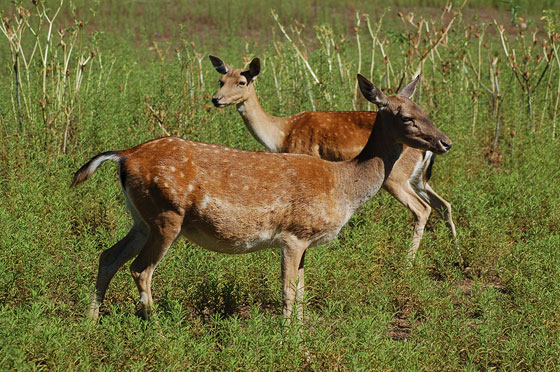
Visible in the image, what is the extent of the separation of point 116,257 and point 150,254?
0.35 meters

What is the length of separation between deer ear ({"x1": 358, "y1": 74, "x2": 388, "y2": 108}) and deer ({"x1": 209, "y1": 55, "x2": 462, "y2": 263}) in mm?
1747

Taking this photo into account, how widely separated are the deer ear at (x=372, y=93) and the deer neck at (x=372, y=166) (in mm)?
105

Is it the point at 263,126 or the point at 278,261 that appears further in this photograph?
the point at 263,126

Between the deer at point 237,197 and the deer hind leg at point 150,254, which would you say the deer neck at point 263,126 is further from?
the deer hind leg at point 150,254

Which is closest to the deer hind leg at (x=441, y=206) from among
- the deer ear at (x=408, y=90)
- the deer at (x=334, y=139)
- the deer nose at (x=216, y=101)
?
the deer at (x=334, y=139)

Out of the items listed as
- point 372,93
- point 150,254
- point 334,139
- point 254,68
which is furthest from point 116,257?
point 254,68

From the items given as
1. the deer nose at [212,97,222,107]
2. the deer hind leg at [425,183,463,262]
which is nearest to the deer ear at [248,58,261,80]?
the deer nose at [212,97,222,107]

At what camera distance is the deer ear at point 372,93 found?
17.8 feet

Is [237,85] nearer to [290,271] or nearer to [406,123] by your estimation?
[406,123]

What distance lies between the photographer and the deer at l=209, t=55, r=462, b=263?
7.18 m

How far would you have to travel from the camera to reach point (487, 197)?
25.2 feet

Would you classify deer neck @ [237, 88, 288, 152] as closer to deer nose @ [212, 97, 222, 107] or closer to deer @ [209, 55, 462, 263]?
deer @ [209, 55, 462, 263]

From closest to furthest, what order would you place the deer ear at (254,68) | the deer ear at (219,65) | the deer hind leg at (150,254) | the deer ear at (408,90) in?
the deer hind leg at (150,254) < the deer ear at (408,90) < the deer ear at (254,68) < the deer ear at (219,65)

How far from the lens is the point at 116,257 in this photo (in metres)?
5.12
